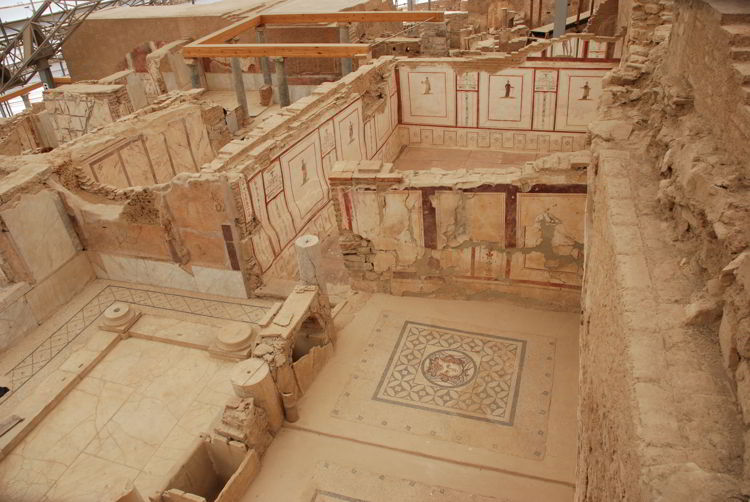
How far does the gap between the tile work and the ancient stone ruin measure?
0.8 inches

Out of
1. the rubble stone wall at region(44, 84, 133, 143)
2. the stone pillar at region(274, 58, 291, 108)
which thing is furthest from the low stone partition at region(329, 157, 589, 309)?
the rubble stone wall at region(44, 84, 133, 143)

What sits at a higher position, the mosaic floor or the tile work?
the mosaic floor

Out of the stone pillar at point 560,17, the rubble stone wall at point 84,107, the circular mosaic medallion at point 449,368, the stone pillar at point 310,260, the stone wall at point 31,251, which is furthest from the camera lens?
the rubble stone wall at point 84,107

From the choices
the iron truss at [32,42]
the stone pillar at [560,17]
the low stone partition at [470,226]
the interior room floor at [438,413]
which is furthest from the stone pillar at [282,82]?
the iron truss at [32,42]

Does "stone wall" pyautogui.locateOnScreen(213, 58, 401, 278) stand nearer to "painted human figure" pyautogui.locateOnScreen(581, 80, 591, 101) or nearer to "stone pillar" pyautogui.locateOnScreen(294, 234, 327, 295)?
"stone pillar" pyautogui.locateOnScreen(294, 234, 327, 295)

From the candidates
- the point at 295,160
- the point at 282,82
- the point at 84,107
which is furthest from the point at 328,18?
the point at 295,160

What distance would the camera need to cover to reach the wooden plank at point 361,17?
9875 mm

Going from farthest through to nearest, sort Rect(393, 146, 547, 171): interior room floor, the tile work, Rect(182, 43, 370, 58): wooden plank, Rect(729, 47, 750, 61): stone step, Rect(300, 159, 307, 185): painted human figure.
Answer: Rect(393, 146, 547, 171): interior room floor < Rect(182, 43, 370, 58): wooden plank < Rect(300, 159, 307, 185): painted human figure < the tile work < Rect(729, 47, 750, 61): stone step

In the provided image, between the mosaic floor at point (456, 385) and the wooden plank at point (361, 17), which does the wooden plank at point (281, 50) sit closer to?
the wooden plank at point (361, 17)

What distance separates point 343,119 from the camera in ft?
24.6

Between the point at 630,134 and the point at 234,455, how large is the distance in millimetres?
3245

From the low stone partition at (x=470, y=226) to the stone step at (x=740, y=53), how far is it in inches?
90.2

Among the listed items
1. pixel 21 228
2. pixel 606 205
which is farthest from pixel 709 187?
pixel 21 228

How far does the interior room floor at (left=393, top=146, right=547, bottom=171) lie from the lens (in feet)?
28.5
